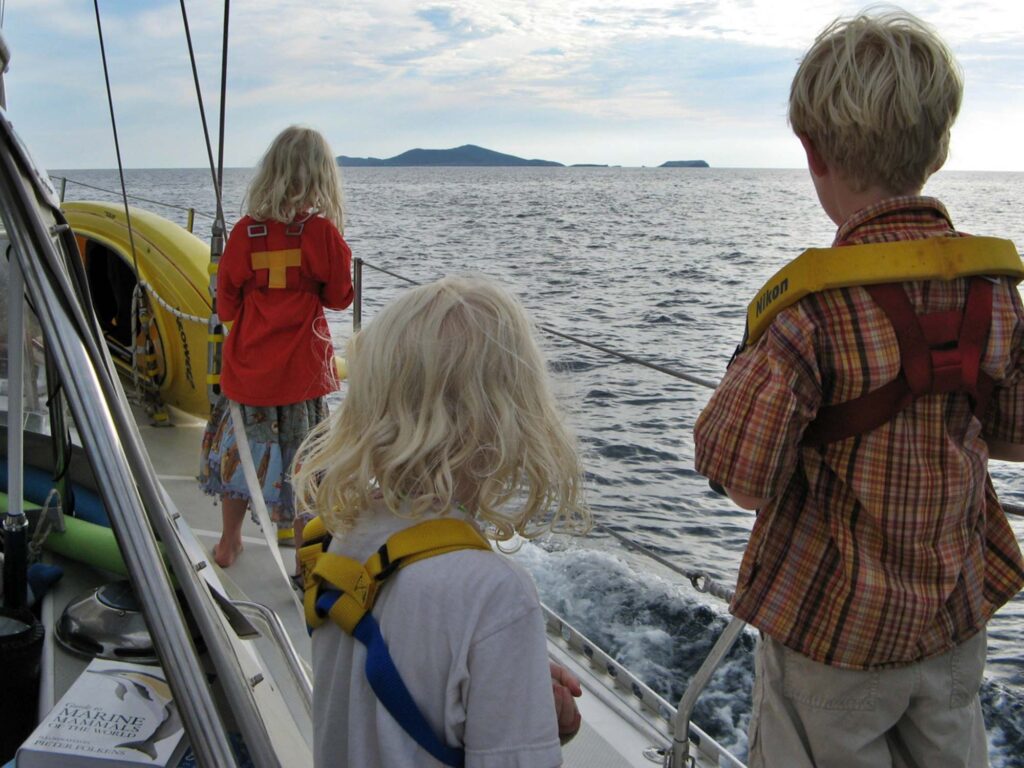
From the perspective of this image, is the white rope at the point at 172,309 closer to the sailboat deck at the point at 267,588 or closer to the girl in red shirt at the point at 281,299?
the sailboat deck at the point at 267,588

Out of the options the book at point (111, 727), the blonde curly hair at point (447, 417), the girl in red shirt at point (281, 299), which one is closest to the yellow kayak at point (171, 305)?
the girl in red shirt at point (281, 299)

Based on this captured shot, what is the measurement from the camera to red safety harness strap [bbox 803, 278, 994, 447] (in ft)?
3.33

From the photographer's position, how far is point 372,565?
86 centimetres

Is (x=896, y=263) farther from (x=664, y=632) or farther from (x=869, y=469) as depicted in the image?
(x=664, y=632)

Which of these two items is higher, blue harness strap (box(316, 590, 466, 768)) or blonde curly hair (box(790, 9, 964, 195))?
blonde curly hair (box(790, 9, 964, 195))

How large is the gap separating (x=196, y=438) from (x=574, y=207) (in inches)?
1205

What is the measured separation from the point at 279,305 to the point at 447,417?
1.50 m

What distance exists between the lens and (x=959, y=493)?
3.47ft

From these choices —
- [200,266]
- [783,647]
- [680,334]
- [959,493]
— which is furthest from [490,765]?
[680,334]

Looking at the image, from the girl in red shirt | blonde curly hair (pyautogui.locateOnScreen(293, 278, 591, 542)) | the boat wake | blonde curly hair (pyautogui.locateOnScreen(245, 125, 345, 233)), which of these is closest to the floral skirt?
the girl in red shirt

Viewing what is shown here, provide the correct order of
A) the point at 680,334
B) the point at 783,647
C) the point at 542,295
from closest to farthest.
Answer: the point at 783,647 → the point at 680,334 → the point at 542,295

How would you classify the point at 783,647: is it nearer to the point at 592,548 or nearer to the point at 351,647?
the point at 351,647

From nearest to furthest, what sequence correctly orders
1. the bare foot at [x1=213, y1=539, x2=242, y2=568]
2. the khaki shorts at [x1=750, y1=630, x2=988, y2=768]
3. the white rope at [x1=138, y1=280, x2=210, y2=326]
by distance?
the khaki shorts at [x1=750, y1=630, x2=988, y2=768] → the bare foot at [x1=213, y1=539, x2=242, y2=568] → the white rope at [x1=138, y1=280, x2=210, y2=326]

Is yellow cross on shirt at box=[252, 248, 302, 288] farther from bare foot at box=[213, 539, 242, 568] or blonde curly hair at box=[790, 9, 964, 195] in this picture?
blonde curly hair at box=[790, 9, 964, 195]
